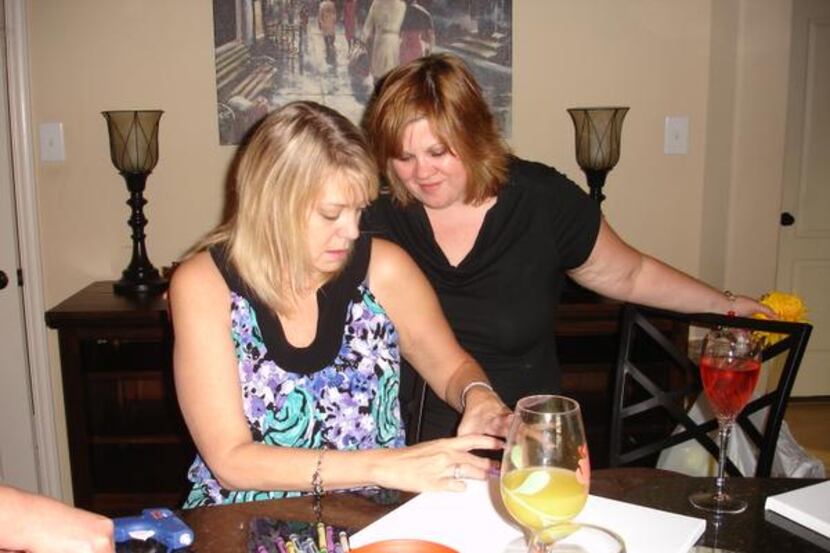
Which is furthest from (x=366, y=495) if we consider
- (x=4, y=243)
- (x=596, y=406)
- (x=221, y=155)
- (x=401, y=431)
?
(x=4, y=243)

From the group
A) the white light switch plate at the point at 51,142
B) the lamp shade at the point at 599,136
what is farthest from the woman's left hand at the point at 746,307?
the white light switch plate at the point at 51,142

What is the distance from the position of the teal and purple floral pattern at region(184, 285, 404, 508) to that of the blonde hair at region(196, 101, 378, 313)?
0.25 ft

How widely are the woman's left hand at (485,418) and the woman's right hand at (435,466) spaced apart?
12 cm

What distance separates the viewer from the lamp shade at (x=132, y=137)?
260cm

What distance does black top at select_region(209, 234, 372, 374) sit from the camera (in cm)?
140

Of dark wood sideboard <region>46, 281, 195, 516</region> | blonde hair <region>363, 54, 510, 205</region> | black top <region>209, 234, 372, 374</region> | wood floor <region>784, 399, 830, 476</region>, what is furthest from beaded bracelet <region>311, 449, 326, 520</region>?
wood floor <region>784, 399, 830, 476</region>

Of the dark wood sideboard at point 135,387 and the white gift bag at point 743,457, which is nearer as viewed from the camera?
the white gift bag at point 743,457

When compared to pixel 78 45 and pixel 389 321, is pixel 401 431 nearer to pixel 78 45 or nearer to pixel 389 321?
pixel 389 321

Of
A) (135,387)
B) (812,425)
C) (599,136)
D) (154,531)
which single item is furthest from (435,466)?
(812,425)

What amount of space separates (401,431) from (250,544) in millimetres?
571

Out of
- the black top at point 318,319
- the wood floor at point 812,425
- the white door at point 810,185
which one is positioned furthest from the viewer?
the white door at point 810,185

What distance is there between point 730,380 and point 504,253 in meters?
0.70

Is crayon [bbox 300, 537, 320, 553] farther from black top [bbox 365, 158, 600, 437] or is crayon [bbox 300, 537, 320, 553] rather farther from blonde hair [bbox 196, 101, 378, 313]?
black top [bbox 365, 158, 600, 437]

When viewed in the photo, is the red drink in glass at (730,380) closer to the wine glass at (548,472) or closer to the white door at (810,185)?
the wine glass at (548,472)
